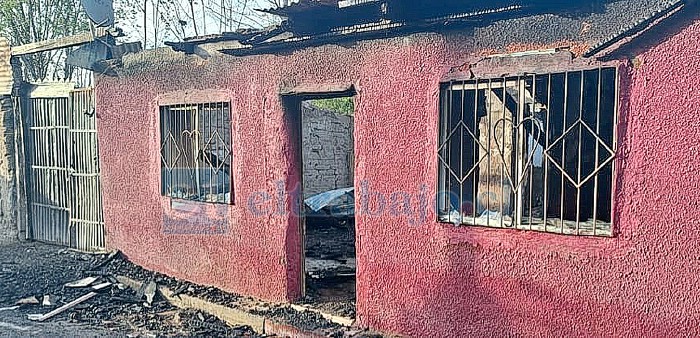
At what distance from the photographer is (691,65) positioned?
374 centimetres

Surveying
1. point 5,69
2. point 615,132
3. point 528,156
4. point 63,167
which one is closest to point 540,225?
point 528,156

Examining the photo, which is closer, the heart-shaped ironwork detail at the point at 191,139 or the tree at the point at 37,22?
the heart-shaped ironwork detail at the point at 191,139

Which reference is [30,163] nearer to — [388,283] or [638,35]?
[388,283]

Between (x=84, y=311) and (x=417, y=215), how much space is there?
4161 millimetres

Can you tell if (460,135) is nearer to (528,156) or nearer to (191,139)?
(528,156)

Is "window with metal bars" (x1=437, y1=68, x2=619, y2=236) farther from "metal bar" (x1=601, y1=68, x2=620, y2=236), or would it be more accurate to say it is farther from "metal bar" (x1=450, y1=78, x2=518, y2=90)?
"metal bar" (x1=601, y1=68, x2=620, y2=236)

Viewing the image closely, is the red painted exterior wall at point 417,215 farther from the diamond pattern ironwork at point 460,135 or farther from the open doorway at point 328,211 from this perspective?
the open doorway at point 328,211

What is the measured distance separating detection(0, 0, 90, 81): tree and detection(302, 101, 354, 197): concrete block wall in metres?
6.62

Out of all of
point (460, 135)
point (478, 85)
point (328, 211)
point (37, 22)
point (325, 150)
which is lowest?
point (328, 211)

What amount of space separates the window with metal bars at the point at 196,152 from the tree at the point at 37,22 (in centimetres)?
970

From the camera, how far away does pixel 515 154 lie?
15.0ft

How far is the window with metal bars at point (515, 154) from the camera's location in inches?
175

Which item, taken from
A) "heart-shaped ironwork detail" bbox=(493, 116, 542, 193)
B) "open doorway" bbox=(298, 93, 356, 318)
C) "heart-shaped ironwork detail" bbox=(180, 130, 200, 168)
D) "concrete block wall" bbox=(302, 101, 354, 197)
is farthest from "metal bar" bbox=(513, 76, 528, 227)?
"concrete block wall" bbox=(302, 101, 354, 197)

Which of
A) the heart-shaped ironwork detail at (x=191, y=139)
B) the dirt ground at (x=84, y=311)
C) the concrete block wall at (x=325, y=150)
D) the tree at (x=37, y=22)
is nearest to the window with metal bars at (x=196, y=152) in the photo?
the heart-shaped ironwork detail at (x=191, y=139)
